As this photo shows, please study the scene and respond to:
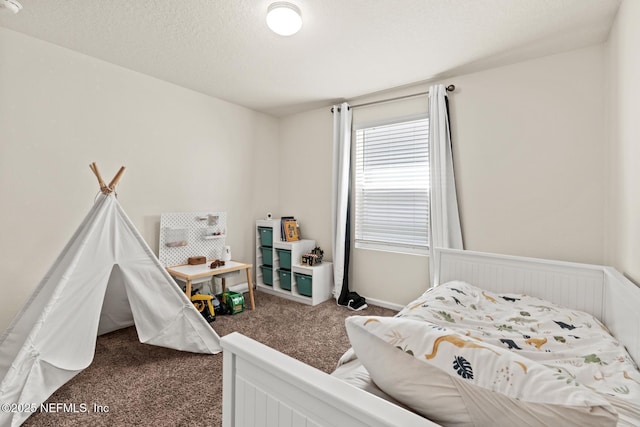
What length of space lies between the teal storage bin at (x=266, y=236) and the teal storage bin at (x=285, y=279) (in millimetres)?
393

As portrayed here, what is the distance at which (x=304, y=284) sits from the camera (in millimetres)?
3570

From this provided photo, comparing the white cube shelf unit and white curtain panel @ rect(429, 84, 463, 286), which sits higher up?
white curtain panel @ rect(429, 84, 463, 286)

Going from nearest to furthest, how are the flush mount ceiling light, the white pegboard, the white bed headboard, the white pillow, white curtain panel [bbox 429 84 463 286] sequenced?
1. the white pillow
2. the white bed headboard
3. the flush mount ceiling light
4. white curtain panel [bbox 429 84 463 286]
5. the white pegboard

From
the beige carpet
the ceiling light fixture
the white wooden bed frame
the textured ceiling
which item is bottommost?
the beige carpet

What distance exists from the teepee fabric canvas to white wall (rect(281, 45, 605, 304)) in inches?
91.9

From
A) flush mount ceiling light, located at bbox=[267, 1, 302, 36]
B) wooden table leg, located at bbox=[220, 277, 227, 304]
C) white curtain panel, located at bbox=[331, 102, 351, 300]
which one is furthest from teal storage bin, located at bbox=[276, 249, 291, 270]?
flush mount ceiling light, located at bbox=[267, 1, 302, 36]

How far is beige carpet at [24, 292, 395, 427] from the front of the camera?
5.46 ft

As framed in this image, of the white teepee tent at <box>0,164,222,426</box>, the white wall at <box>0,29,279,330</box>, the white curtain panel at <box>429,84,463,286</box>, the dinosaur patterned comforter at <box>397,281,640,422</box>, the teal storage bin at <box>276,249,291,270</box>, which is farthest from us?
the teal storage bin at <box>276,249,291,270</box>

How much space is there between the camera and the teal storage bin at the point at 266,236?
3845 mm

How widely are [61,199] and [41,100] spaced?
80 centimetres

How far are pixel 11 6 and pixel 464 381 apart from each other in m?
3.16

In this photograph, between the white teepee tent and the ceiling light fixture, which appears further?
the ceiling light fixture

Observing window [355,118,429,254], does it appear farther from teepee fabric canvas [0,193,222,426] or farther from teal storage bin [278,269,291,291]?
teepee fabric canvas [0,193,222,426]

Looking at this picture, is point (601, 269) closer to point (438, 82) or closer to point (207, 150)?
point (438, 82)
